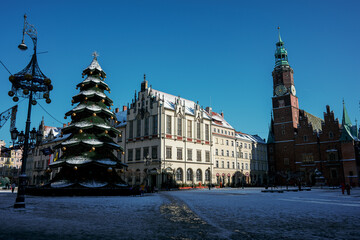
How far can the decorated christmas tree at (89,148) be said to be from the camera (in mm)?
26781

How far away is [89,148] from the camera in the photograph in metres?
28.0

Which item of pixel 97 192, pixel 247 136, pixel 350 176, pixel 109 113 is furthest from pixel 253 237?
pixel 247 136

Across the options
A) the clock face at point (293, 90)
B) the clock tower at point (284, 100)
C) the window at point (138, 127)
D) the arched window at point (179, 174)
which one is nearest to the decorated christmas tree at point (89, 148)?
the arched window at point (179, 174)

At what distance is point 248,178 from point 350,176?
80.8 feet

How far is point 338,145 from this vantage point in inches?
2655

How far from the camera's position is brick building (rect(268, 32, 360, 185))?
213 feet

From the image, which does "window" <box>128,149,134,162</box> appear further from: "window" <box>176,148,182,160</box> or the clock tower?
the clock tower

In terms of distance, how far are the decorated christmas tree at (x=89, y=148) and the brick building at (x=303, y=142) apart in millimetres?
37218

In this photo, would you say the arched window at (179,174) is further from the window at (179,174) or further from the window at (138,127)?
the window at (138,127)

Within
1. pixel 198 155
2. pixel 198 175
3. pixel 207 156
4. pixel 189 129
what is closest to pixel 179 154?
pixel 198 155

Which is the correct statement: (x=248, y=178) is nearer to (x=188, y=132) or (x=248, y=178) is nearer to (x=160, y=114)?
(x=188, y=132)

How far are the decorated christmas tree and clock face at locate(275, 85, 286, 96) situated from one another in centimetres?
6471

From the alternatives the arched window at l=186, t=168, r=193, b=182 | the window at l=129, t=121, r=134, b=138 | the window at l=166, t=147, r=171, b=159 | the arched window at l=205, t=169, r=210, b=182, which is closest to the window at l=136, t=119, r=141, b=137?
the window at l=129, t=121, r=134, b=138

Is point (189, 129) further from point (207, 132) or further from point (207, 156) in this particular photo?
point (207, 156)
